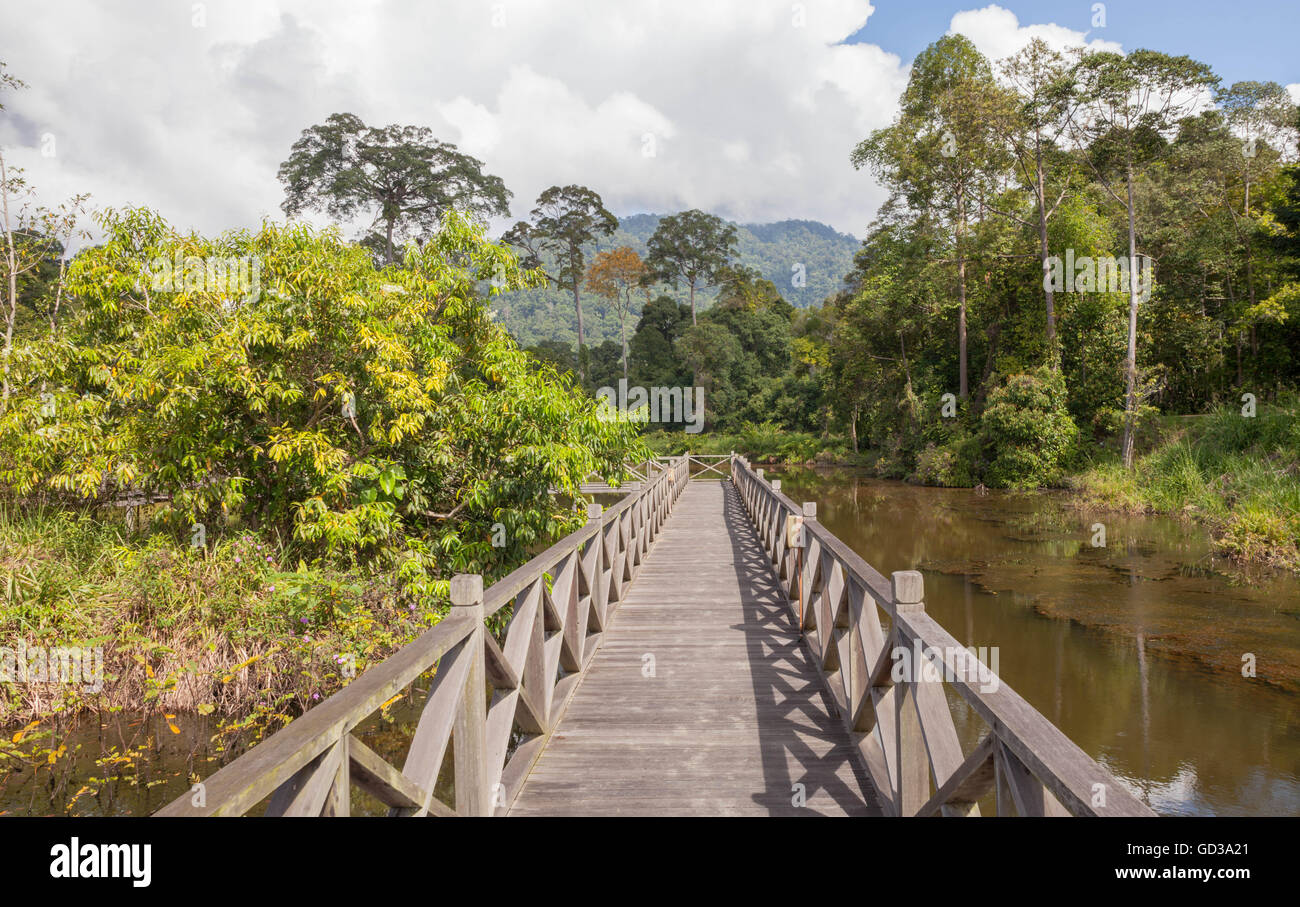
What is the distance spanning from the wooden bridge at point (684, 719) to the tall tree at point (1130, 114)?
20.4 metres

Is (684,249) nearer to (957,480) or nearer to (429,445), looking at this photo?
(957,480)

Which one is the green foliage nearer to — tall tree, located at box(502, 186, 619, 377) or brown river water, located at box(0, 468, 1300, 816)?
brown river water, located at box(0, 468, 1300, 816)

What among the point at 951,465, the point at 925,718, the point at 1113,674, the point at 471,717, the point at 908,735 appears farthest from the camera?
the point at 951,465

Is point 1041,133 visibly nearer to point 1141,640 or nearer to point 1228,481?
point 1228,481

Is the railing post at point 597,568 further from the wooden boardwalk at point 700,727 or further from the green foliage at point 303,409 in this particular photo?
the green foliage at point 303,409

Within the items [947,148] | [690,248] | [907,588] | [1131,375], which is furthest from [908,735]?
[690,248]

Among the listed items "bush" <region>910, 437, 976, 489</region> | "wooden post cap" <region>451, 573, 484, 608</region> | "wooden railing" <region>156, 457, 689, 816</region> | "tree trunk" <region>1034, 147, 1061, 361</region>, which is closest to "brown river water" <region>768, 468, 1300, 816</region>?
"wooden railing" <region>156, 457, 689, 816</region>

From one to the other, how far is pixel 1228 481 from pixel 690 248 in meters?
41.7

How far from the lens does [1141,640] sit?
898cm

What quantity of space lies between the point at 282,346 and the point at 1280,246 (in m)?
25.9

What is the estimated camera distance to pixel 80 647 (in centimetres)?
607

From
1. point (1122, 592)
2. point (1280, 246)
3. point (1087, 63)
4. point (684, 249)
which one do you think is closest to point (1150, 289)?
point (1280, 246)

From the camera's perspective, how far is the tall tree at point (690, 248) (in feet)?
175

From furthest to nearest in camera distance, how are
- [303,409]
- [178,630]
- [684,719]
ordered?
[303,409] < [178,630] < [684,719]
